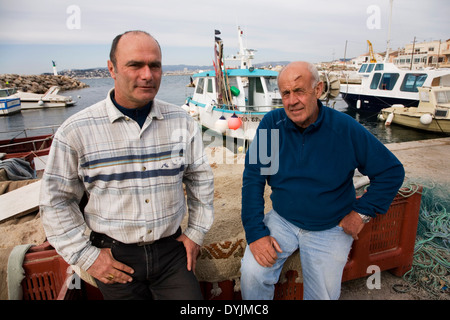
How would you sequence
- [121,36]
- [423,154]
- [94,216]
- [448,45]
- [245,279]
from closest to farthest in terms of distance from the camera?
[121,36] < [94,216] < [245,279] < [423,154] < [448,45]

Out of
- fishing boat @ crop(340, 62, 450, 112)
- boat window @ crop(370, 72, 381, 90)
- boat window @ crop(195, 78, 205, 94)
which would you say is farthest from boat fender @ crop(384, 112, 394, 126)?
boat window @ crop(195, 78, 205, 94)

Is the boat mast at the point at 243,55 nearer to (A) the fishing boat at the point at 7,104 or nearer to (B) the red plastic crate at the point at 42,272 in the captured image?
(B) the red plastic crate at the point at 42,272

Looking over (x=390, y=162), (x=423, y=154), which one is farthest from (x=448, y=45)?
(x=390, y=162)

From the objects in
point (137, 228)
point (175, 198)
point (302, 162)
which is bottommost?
point (137, 228)

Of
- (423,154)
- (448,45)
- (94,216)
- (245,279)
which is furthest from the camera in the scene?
(448,45)

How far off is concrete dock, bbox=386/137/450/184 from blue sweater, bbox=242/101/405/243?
9.39 feet

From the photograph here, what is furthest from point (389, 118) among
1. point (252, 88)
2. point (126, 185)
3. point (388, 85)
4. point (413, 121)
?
point (126, 185)

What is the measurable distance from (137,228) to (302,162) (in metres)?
1.11

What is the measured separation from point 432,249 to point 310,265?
173cm

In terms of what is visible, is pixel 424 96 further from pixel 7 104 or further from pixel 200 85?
pixel 7 104

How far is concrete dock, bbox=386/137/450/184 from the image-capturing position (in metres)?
4.35

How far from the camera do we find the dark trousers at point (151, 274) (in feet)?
5.12
